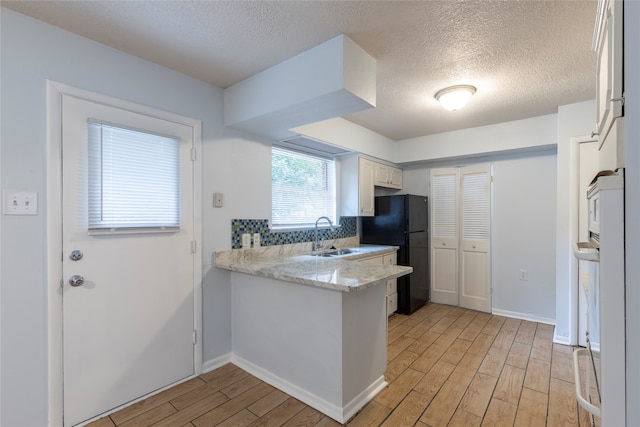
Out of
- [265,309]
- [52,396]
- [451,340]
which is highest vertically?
[265,309]

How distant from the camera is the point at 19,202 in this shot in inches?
64.0

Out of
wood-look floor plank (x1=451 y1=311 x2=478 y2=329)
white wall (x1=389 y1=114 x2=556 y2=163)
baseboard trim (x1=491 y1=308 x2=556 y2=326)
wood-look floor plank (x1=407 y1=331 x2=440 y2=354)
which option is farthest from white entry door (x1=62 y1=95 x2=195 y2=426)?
baseboard trim (x1=491 y1=308 x2=556 y2=326)

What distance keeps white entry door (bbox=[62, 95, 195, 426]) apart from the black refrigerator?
258 centimetres

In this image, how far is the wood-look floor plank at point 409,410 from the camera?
183 centimetres

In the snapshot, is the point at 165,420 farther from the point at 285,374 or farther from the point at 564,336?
the point at 564,336

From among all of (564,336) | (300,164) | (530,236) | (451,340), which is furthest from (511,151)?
(300,164)

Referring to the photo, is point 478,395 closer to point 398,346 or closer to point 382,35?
point 398,346

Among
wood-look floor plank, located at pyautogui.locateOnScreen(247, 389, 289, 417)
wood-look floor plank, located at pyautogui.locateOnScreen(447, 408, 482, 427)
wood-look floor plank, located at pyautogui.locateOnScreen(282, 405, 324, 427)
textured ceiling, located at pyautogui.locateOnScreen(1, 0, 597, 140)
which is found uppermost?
textured ceiling, located at pyautogui.locateOnScreen(1, 0, 597, 140)

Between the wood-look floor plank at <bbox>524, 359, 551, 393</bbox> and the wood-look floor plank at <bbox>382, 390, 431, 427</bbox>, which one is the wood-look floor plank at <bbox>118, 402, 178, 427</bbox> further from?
the wood-look floor plank at <bbox>524, 359, 551, 393</bbox>

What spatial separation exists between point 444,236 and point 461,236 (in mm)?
223

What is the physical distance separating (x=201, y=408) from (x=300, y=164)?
2525mm

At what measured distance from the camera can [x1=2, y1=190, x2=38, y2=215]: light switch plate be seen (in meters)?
1.58

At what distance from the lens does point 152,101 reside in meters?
2.15

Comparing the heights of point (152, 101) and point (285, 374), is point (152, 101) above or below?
above
